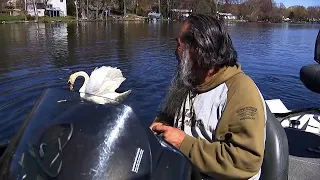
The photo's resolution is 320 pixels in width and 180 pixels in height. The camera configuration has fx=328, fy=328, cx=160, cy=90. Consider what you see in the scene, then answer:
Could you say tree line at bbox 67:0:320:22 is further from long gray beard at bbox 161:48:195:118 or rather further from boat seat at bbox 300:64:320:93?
long gray beard at bbox 161:48:195:118

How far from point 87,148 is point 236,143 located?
823mm

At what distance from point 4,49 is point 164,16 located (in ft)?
268

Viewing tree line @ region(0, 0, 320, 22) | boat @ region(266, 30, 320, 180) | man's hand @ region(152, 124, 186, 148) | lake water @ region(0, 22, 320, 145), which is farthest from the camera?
tree line @ region(0, 0, 320, 22)

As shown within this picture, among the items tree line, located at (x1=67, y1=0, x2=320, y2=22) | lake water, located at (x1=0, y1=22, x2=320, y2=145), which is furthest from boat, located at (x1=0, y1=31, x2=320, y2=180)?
tree line, located at (x1=67, y1=0, x2=320, y2=22)

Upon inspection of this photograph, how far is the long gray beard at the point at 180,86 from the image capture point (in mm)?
2089

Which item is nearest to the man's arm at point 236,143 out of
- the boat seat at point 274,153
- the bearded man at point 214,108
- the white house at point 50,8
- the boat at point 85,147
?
the bearded man at point 214,108

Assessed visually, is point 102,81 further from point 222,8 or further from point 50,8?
point 222,8

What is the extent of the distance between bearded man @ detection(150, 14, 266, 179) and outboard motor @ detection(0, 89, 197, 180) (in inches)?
12.2

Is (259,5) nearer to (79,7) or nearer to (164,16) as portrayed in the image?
(164,16)

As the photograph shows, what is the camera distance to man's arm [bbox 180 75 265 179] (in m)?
1.78

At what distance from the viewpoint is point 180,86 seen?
88.2 inches

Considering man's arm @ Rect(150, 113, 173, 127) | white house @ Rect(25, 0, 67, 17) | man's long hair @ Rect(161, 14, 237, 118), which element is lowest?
man's arm @ Rect(150, 113, 173, 127)

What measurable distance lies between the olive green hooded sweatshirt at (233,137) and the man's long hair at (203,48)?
135 millimetres

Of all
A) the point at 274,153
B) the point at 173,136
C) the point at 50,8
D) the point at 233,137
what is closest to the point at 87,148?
the point at 173,136
